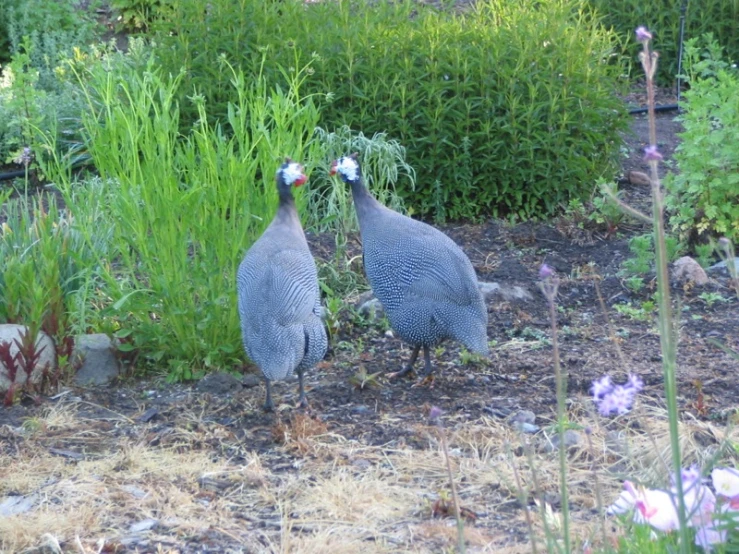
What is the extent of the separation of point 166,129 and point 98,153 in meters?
0.30

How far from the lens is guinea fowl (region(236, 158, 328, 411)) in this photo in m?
3.76

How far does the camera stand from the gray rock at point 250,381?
4.33 m

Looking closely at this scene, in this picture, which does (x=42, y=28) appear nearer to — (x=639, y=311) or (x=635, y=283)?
(x=635, y=283)

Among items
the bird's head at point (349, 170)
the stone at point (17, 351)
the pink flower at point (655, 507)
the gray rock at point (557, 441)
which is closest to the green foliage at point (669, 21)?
the bird's head at point (349, 170)

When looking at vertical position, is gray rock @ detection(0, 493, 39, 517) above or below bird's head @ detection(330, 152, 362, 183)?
below

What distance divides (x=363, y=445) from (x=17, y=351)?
1534 millimetres

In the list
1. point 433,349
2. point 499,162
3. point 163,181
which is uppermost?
point 163,181

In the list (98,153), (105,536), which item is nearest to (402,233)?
(98,153)

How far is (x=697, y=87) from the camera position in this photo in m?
5.62

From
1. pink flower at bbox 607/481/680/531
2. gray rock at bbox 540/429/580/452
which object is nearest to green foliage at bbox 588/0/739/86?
gray rock at bbox 540/429/580/452

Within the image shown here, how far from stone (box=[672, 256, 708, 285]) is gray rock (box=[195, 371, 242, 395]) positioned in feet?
7.73

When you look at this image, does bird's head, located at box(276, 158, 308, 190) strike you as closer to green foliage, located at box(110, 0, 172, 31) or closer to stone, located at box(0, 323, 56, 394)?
stone, located at box(0, 323, 56, 394)

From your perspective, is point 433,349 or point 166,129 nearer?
point 166,129

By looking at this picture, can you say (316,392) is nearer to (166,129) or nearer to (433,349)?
(433,349)
